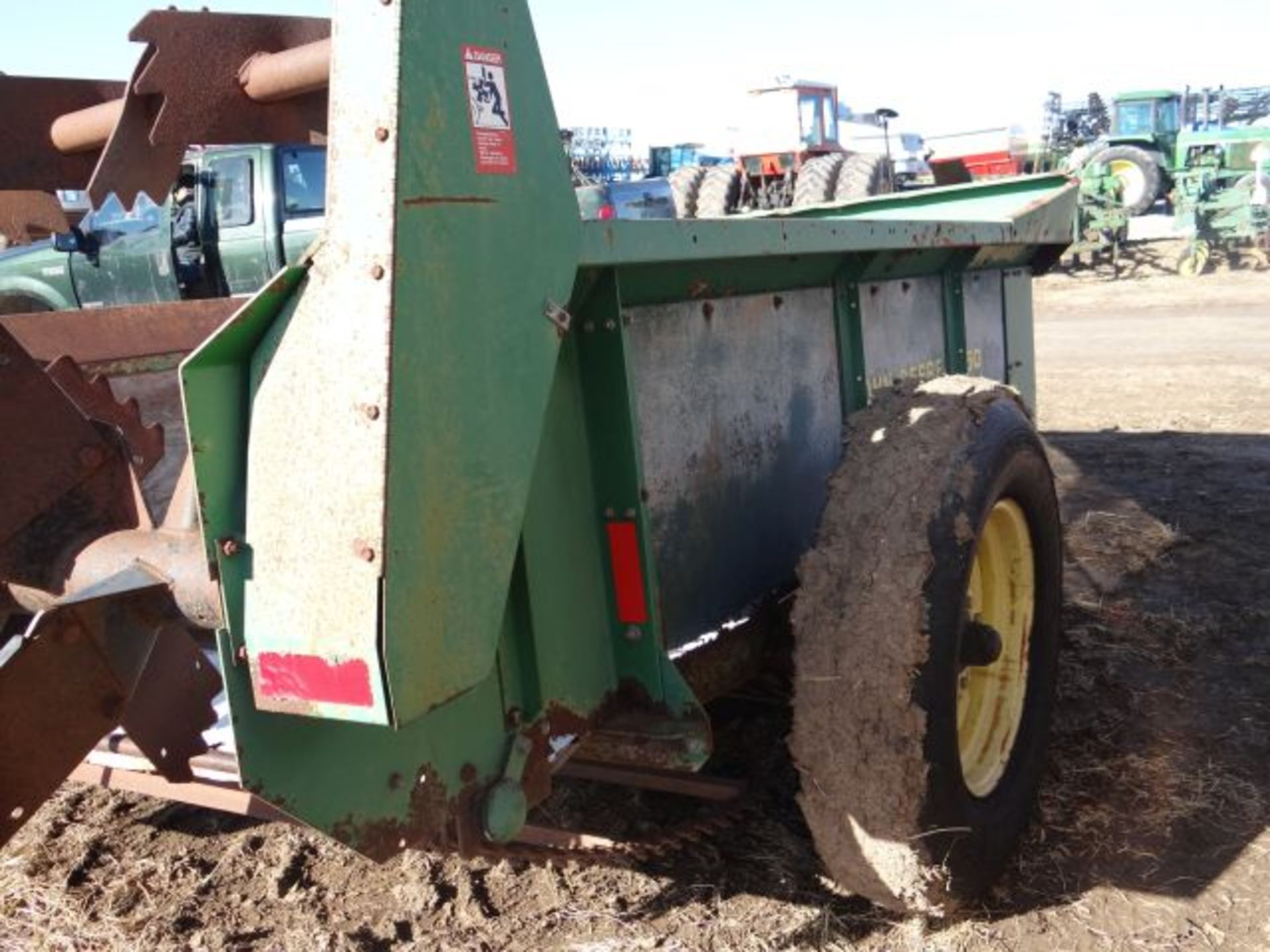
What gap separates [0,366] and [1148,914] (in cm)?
251

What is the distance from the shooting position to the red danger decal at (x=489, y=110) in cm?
178

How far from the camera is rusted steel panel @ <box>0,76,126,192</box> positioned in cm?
241

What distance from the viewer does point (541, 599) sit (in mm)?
2119

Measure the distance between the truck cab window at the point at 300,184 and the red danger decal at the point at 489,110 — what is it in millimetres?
6936

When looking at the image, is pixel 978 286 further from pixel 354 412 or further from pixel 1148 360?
pixel 1148 360

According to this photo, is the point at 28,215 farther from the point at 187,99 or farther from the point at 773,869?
the point at 773,869

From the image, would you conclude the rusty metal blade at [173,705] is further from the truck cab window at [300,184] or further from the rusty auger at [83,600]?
the truck cab window at [300,184]

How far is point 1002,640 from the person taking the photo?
288 cm

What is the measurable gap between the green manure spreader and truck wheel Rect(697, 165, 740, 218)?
13.9m

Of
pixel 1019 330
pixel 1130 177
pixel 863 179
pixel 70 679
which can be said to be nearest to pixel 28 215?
pixel 70 679

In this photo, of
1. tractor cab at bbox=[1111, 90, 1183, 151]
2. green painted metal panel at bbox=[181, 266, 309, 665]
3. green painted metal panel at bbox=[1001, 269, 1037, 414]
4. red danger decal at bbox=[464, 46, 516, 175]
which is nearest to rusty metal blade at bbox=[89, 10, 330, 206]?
red danger decal at bbox=[464, 46, 516, 175]

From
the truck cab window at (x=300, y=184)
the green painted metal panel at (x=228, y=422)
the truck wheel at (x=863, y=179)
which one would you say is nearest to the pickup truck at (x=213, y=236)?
the truck cab window at (x=300, y=184)

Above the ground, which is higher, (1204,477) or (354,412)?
(354,412)

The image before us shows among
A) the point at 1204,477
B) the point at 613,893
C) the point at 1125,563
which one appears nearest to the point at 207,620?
the point at 613,893
